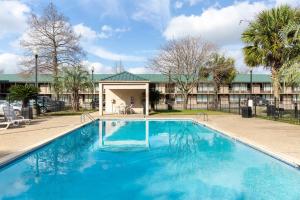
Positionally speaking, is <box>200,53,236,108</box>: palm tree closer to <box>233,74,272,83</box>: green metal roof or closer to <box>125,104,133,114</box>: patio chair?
<box>125,104,133,114</box>: patio chair

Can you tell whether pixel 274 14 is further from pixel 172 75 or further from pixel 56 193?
pixel 56 193

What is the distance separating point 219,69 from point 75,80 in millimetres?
18369

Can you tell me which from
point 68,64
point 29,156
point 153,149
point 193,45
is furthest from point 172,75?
point 29,156

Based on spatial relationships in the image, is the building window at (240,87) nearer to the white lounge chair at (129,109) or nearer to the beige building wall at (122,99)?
the beige building wall at (122,99)

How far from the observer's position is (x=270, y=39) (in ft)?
76.2

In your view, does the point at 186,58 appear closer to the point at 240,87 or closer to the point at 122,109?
the point at 122,109

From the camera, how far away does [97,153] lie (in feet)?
39.2

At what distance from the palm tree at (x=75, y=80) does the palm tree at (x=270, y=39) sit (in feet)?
57.0

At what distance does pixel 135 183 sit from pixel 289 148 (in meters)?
5.48

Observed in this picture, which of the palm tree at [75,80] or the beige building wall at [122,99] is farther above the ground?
the palm tree at [75,80]

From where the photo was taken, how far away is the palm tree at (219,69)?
40250mm

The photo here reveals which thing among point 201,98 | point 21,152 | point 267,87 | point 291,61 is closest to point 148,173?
point 21,152

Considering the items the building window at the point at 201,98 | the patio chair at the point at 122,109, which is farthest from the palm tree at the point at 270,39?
the building window at the point at 201,98

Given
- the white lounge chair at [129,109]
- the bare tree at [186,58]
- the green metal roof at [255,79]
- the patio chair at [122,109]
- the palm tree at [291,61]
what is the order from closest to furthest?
the palm tree at [291,61], the patio chair at [122,109], the white lounge chair at [129,109], the bare tree at [186,58], the green metal roof at [255,79]
